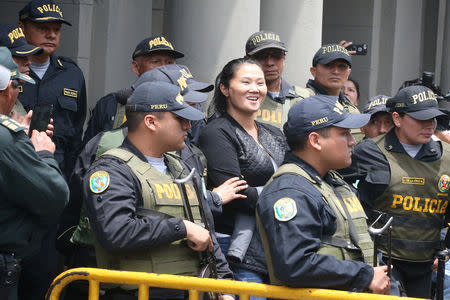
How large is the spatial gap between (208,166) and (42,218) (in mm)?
1251

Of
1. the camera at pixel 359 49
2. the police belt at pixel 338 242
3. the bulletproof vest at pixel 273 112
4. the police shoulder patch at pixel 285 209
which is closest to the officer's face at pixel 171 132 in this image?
the police shoulder patch at pixel 285 209

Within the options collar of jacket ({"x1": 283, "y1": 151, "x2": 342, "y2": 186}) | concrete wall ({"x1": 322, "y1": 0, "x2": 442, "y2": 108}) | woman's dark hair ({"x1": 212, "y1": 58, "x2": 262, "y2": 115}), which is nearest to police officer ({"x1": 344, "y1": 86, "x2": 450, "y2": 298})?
woman's dark hair ({"x1": 212, "y1": 58, "x2": 262, "y2": 115})

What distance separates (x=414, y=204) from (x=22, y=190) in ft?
9.20

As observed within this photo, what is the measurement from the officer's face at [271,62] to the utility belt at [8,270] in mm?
2686

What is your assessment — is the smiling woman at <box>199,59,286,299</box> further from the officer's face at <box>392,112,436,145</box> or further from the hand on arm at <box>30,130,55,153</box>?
the hand on arm at <box>30,130,55,153</box>

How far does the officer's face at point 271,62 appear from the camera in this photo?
239 inches

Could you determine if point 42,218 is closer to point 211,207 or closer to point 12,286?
point 12,286

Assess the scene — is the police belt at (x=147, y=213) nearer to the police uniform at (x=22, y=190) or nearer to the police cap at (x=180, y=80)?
the police uniform at (x=22, y=190)

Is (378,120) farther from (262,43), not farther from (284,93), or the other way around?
(262,43)

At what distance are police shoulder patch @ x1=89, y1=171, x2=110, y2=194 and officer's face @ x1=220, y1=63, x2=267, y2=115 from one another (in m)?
1.62

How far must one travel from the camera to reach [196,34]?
24.1 feet

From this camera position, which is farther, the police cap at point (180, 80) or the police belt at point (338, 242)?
the police cap at point (180, 80)

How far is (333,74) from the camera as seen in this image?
6.42 metres

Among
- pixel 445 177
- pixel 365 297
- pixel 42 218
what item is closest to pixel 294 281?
pixel 365 297
